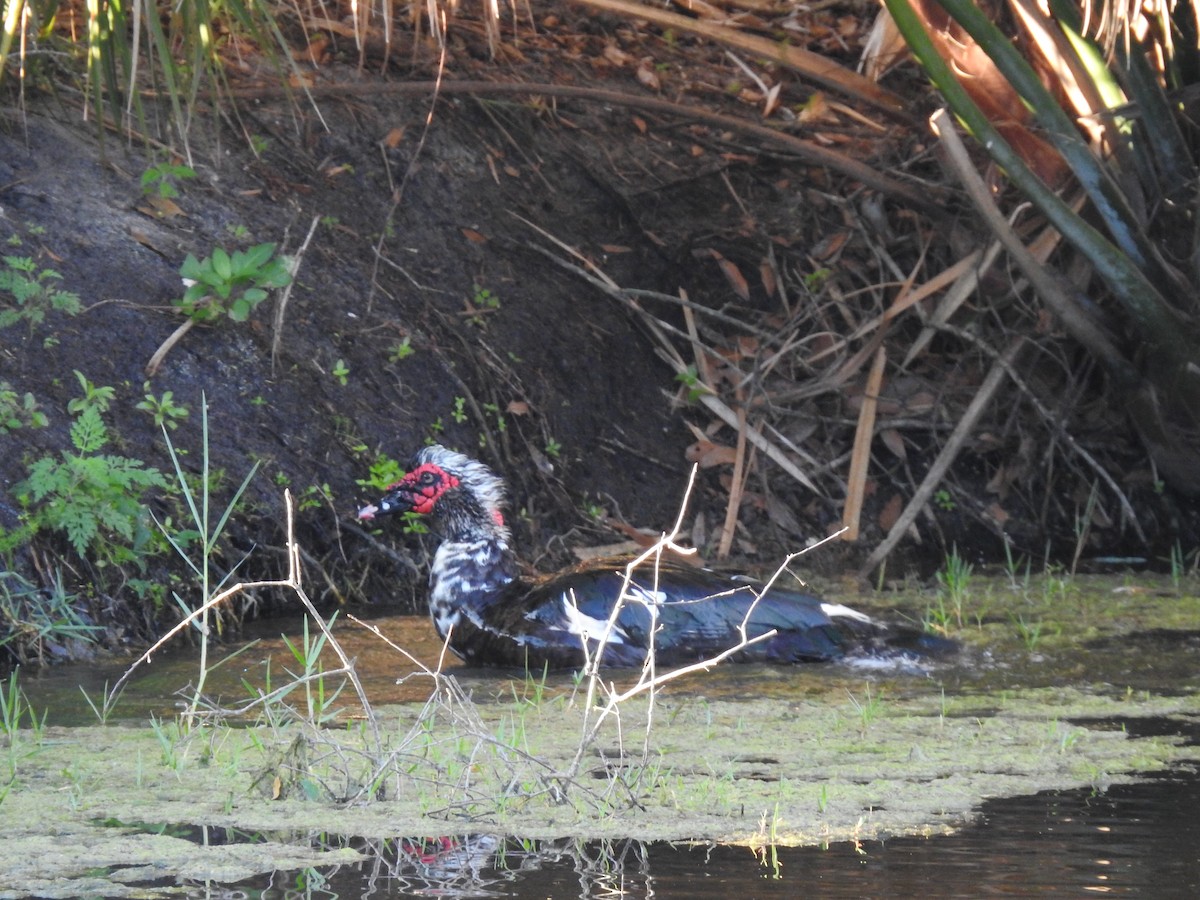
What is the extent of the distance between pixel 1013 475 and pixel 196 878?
22.3ft

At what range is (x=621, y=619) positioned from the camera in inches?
255

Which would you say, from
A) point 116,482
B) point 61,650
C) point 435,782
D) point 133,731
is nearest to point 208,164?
point 116,482

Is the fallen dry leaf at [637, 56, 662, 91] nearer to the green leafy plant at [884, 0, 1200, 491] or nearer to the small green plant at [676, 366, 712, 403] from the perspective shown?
the small green plant at [676, 366, 712, 403]

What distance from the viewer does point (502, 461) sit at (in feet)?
27.5

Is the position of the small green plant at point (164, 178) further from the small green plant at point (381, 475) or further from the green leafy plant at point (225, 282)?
the small green plant at point (381, 475)

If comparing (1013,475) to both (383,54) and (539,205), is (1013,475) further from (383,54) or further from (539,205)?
(383,54)

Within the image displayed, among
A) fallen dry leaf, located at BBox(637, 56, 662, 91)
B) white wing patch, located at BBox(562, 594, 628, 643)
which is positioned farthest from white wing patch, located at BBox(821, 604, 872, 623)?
fallen dry leaf, located at BBox(637, 56, 662, 91)

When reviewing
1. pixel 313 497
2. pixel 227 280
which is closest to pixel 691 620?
pixel 313 497

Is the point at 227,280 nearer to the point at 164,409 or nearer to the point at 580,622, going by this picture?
the point at 164,409

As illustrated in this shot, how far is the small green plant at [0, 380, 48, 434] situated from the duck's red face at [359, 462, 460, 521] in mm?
1359

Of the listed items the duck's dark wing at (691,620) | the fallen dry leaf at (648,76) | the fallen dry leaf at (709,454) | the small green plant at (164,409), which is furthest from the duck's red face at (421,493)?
the fallen dry leaf at (648,76)

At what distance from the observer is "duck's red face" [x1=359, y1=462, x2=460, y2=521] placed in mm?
7066

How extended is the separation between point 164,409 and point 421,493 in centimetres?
114

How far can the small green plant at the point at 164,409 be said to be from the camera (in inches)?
280
